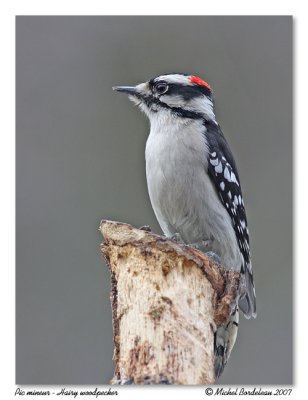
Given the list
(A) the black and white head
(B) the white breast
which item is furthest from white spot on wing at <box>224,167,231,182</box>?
(A) the black and white head

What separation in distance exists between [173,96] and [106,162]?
1.65 meters

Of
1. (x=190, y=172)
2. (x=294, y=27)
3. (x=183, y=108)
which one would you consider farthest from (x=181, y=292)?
(x=294, y=27)

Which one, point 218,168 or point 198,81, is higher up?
point 198,81

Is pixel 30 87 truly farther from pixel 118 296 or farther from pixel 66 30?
pixel 118 296

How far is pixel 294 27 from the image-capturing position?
16.7ft

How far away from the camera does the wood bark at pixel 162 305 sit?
3.77m

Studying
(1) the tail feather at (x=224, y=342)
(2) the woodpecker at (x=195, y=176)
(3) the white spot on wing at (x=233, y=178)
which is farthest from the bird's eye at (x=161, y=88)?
(1) the tail feather at (x=224, y=342)

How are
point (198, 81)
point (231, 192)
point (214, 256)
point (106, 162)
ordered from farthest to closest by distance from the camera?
point (106, 162)
point (198, 81)
point (231, 192)
point (214, 256)

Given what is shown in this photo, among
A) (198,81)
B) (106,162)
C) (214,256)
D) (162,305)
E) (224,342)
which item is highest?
(198,81)

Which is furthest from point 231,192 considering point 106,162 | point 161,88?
point 106,162

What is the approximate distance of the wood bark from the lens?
377 centimetres

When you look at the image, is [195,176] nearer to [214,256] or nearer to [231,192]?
[231,192]

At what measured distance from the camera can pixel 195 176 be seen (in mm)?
5082

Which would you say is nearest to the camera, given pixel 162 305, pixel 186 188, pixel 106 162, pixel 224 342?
pixel 162 305
